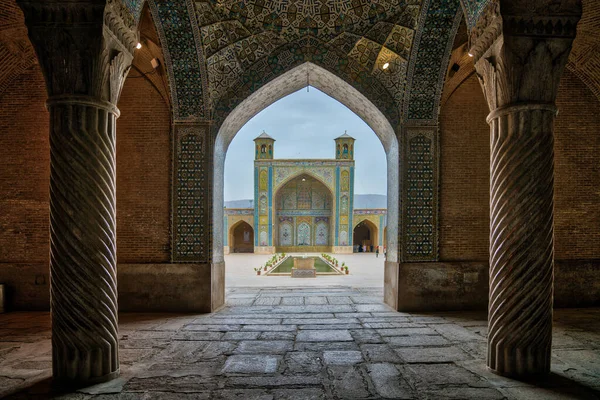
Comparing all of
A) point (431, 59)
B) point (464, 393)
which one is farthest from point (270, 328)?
point (431, 59)

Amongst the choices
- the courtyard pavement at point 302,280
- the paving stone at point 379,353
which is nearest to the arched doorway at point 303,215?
the courtyard pavement at point 302,280

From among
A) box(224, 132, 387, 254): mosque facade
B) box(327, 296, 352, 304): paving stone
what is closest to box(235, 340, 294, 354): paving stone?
box(327, 296, 352, 304): paving stone

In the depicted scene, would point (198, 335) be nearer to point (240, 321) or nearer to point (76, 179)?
point (240, 321)

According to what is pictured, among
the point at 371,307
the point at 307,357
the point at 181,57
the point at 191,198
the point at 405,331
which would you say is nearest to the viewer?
the point at 307,357

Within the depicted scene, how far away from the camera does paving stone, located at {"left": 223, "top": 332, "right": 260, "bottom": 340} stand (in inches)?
190

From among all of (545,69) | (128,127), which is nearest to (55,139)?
(128,127)

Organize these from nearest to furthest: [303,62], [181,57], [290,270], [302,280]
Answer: [181,57], [303,62], [302,280], [290,270]

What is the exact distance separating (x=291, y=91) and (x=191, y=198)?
3106 mm

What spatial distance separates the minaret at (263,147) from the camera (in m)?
26.5

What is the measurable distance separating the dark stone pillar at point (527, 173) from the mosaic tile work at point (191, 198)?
15.1 feet

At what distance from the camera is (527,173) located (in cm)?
342

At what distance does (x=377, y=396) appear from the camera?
3.15m

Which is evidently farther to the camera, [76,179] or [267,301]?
[267,301]

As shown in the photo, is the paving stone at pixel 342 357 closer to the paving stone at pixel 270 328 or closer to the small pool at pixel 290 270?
the paving stone at pixel 270 328
